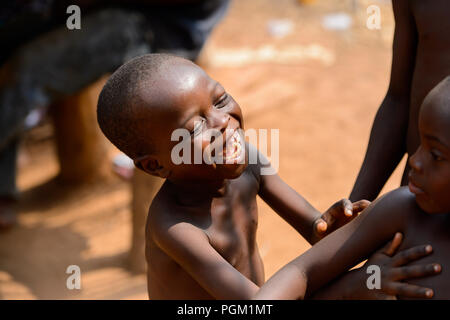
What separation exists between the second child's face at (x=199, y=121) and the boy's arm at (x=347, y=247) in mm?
341

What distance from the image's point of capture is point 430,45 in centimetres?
206

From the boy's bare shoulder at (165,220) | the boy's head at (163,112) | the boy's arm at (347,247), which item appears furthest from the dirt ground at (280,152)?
the boy's arm at (347,247)

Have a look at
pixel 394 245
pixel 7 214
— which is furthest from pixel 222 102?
pixel 7 214

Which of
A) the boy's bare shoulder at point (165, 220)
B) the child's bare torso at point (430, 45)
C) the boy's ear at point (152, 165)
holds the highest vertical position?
the child's bare torso at point (430, 45)

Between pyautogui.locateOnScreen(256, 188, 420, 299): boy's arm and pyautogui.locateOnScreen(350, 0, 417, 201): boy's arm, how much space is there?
609 millimetres

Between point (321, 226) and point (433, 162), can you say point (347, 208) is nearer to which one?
point (321, 226)

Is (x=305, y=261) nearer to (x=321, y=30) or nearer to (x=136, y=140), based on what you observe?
(x=136, y=140)

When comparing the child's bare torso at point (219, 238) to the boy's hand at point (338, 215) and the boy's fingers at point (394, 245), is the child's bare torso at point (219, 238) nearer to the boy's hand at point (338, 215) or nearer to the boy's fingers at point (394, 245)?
the boy's hand at point (338, 215)

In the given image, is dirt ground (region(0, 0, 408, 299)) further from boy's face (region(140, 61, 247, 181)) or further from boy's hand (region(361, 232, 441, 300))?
boy's hand (region(361, 232, 441, 300))

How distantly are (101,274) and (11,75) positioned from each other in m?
1.75

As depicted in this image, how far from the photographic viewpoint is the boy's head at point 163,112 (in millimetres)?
1763

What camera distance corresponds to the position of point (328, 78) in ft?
25.5

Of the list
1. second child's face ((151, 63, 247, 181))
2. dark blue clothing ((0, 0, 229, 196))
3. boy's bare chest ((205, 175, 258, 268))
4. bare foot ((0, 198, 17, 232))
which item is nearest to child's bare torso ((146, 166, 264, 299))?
→ boy's bare chest ((205, 175, 258, 268))

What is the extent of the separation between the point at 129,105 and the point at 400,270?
0.84 metres
